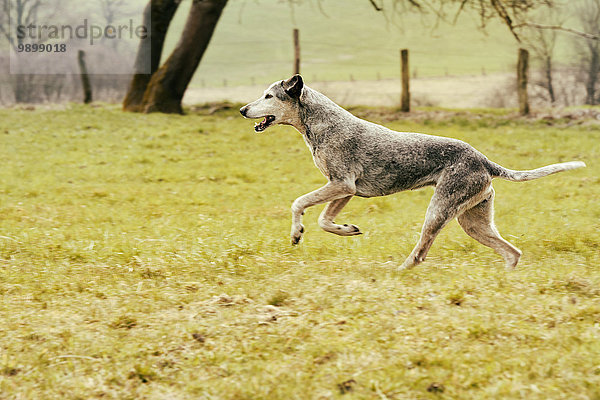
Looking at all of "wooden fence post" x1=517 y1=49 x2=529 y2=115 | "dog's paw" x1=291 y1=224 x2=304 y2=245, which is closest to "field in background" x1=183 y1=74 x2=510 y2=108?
"wooden fence post" x1=517 y1=49 x2=529 y2=115

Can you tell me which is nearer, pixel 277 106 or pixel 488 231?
pixel 277 106

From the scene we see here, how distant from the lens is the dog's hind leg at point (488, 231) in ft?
A: 24.4

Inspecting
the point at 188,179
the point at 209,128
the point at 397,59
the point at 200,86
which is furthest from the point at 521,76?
the point at 397,59

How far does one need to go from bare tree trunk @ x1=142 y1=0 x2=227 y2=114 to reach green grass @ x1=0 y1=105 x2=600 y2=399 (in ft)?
41.6

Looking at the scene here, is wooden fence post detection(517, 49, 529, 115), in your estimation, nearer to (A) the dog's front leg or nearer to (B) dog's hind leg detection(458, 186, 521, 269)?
(B) dog's hind leg detection(458, 186, 521, 269)

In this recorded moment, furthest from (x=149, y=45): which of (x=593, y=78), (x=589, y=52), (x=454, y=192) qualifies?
(x=589, y=52)

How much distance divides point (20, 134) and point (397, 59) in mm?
51362

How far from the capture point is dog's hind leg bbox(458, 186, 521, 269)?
7.44m

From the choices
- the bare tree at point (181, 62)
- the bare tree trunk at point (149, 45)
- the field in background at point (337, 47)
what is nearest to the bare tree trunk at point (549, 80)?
the bare tree at point (181, 62)

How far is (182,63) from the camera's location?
25406 millimetres

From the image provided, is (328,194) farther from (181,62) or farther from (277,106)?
(181,62)

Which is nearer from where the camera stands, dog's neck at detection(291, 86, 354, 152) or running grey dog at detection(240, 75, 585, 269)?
running grey dog at detection(240, 75, 585, 269)

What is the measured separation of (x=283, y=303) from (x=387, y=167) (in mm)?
1879

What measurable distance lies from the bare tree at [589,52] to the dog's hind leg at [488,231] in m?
34.1
